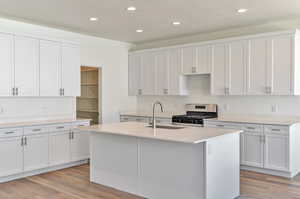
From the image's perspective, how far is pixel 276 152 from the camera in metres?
4.42

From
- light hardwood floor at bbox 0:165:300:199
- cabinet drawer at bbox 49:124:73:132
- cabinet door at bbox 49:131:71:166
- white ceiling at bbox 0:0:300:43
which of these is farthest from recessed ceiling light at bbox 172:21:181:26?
light hardwood floor at bbox 0:165:300:199

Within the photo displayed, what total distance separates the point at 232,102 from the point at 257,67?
97 cm

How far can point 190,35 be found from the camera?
607 centimetres

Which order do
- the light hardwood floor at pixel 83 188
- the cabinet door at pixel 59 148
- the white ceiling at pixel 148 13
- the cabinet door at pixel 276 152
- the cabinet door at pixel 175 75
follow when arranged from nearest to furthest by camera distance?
the light hardwood floor at pixel 83 188 < the white ceiling at pixel 148 13 < the cabinet door at pixel 276 152 < the cabinet door at pixel 59 148 < the cabinet door at pixel 175 75

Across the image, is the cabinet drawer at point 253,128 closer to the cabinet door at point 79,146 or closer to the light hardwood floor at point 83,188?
the light hardwood floor at point 83,188

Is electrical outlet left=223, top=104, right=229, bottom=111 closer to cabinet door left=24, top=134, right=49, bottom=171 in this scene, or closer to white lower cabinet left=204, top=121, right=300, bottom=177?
white lower cabinet left=204, top=121, right=300, bottom=177

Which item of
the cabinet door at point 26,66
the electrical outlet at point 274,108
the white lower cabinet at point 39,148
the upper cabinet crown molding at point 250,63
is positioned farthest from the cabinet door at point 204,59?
the cabinet door at point 26,66

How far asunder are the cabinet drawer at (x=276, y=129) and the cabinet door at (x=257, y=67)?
698mm

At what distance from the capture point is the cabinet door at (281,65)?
4.57m

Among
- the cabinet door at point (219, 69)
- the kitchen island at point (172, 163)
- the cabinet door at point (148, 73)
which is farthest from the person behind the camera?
Answer: the cabinet door at point (148, 73)

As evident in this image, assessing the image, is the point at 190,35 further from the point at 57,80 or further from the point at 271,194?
the point at 271,194

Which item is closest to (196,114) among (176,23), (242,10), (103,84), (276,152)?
(276,152)

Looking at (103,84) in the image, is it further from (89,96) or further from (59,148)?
(59,148)

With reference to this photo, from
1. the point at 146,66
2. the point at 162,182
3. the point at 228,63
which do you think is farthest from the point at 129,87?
the point at 162,182
